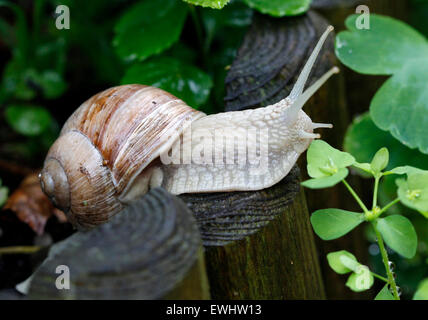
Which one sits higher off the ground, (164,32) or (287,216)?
(164,32)

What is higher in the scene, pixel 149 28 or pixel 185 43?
pixel 149 28

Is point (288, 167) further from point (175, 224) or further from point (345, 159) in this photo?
point (175, 224)

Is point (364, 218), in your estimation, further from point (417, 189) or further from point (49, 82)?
point (49, 82)

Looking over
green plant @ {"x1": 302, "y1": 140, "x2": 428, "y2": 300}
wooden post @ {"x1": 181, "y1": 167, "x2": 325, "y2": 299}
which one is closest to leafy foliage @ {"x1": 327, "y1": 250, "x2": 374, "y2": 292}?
green plant @ {"x1": 302, "y1": 140, "x2": 428, "y2": 300}

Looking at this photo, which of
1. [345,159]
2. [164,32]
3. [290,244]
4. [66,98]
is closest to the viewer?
[345,159]

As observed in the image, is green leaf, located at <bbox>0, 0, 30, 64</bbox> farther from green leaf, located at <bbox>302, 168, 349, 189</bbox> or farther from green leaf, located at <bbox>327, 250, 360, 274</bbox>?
green leaf, located at <bbox>327, 250, 360, 274</bbox>

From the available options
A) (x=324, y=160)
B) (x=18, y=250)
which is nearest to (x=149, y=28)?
(x=18, y=250)

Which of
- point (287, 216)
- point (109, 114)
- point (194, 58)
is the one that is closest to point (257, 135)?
point (287, 216)
